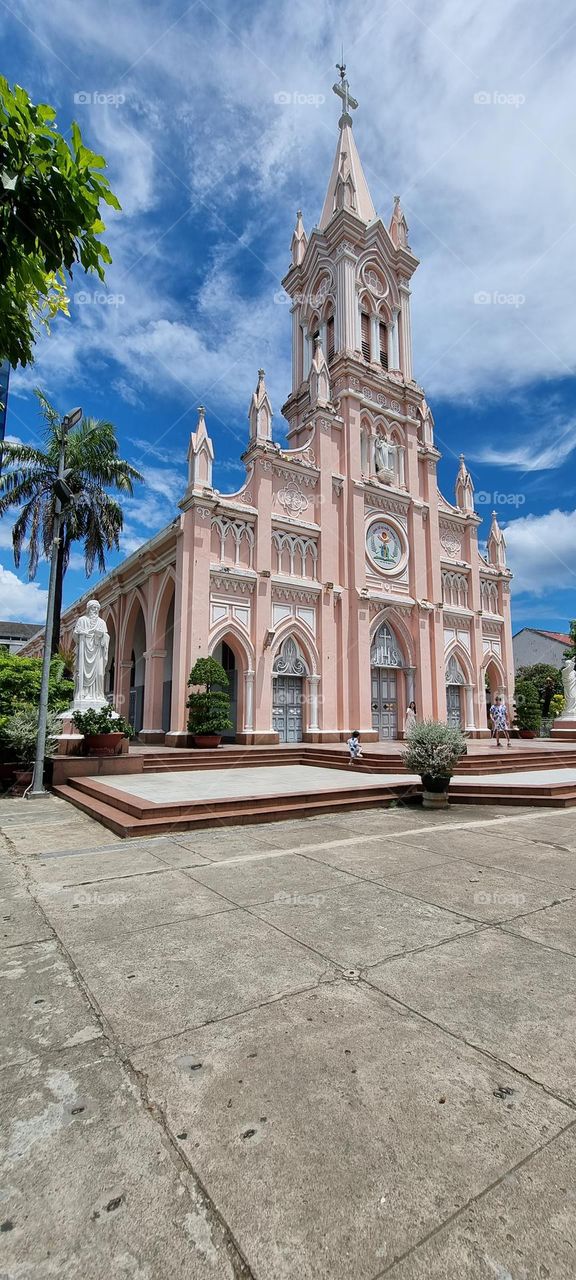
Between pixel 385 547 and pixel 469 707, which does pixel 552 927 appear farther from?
pixel 469 707

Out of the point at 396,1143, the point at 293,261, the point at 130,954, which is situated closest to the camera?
the point at 396,1143

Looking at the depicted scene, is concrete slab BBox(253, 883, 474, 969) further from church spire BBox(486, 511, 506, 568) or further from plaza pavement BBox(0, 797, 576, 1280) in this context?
church spire BBox(486, 511, 506, 568)

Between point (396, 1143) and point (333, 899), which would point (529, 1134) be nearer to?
point (396, 1143)

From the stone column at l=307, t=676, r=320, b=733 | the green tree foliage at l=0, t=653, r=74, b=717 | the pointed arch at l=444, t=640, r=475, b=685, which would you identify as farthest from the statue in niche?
the green tree foliage at l=0, t=653, r=74, b=717

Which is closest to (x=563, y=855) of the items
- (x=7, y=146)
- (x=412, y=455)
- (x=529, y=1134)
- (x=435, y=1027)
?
(x=435, y=1027)

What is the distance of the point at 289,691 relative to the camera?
21.3 meters

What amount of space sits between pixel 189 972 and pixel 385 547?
22349mm

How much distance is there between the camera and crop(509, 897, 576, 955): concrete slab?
3.86 m

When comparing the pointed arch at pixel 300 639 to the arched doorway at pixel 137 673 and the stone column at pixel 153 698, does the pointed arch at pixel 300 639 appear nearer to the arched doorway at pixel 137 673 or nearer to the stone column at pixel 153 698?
the stone column at pixel 153 698

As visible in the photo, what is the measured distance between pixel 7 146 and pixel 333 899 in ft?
17.7

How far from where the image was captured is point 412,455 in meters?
26.1

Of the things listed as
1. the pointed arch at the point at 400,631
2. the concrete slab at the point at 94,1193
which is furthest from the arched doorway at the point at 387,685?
the concrete slab at the point at 94,1193

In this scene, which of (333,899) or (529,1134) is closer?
(529,1134)

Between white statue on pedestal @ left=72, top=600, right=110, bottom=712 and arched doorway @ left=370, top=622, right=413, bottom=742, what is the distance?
12088mm
